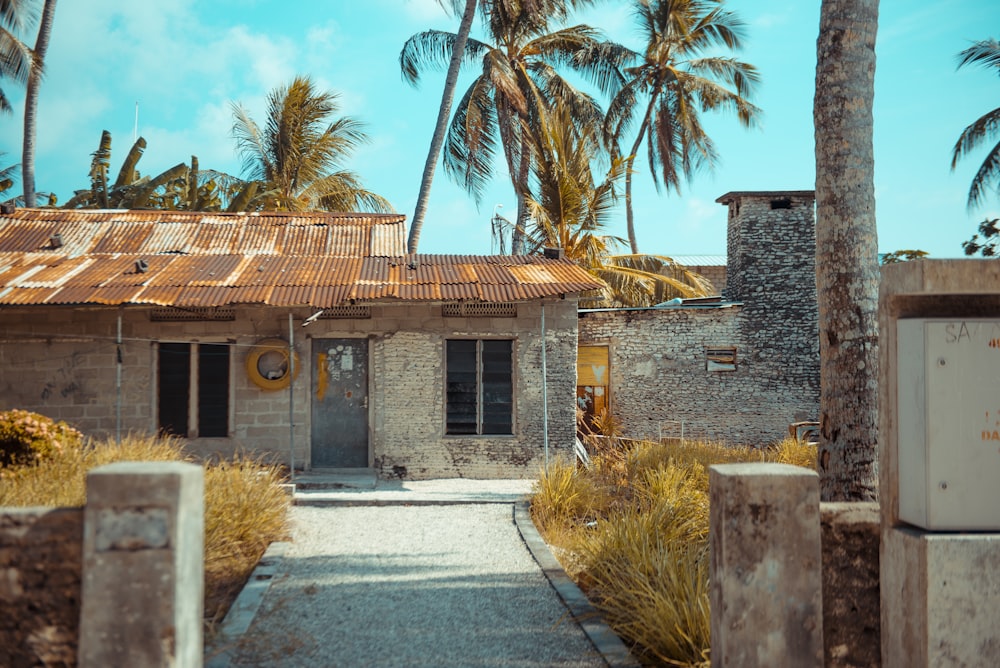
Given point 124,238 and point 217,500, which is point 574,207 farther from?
point 217,500

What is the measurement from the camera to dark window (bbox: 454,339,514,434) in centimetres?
1213

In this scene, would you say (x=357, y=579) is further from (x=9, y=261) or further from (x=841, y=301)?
(x=9, y=261)

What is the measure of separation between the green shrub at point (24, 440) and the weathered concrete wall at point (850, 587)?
25.9 feet

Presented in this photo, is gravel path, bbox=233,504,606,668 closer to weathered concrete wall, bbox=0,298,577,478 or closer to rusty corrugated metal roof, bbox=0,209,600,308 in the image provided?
weathered concrete wall, bbox=0,298,577,478

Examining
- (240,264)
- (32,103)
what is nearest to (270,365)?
(240,264)

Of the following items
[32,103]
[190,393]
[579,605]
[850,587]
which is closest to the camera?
[850,587]

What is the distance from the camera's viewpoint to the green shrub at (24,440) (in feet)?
27.6

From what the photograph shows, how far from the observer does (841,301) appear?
21.1 ft

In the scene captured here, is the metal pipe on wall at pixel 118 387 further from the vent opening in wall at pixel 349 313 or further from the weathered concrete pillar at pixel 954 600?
the weathered concrete pillar at pixel 954 600

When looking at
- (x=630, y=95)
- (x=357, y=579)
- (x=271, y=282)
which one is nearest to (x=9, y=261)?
(x=271, y=282)

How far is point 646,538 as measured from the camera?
601 cm

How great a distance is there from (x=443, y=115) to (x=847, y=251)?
14320 millimetres

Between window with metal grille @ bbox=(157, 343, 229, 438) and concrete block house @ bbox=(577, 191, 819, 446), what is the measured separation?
27.2 ft

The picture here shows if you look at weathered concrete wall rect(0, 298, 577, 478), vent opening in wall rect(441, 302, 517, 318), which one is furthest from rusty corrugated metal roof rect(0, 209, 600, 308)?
weathered concrete wall rect(0, 298, 577, 478)
